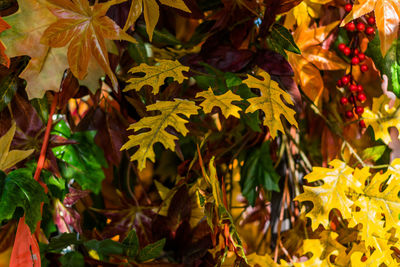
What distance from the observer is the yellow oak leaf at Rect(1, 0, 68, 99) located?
1.43 feet

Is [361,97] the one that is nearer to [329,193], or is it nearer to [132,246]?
[329,193]

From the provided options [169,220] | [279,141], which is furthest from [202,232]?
[279,141]

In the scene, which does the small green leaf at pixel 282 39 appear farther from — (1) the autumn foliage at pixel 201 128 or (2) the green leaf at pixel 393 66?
(2) the green leaf at pixel 393 66

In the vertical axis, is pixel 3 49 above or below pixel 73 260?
above

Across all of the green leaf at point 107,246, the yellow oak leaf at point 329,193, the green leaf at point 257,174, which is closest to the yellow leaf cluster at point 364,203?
the yellow oak leaf at point 329,193

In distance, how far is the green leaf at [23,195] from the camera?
41 cm

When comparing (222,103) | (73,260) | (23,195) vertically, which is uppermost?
(222,103)

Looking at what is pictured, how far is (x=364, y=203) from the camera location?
1.49 ft

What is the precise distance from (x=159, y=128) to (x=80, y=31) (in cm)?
12

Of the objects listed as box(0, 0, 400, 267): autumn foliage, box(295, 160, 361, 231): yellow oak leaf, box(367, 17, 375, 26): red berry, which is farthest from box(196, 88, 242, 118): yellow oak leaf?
box(367, 17, 375, 26): red berry

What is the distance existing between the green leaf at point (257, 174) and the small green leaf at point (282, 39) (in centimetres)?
16

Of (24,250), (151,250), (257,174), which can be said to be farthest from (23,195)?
(257,174)

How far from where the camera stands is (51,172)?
1.66ft

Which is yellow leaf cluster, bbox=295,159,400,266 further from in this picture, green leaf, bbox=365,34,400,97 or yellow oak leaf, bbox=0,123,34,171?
yellow oak leaf, bbox=0,123,34,171
